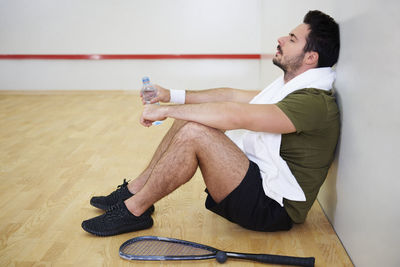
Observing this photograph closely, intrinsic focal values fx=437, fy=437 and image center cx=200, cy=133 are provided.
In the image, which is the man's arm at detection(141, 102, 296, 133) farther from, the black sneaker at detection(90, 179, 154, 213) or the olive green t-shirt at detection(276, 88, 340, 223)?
the black sneaker at detection(90, 179, 154, 213)

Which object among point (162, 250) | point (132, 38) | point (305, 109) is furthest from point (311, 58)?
point (132, 38)

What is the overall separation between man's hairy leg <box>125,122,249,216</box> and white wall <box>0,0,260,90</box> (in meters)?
3.97

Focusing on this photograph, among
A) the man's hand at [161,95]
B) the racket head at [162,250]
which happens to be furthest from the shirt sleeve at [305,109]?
the man's hand at [161,95]

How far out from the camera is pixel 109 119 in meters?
4.33

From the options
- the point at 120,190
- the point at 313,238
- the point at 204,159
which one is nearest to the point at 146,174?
the point at 120,190

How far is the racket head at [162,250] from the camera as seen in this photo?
1.74 meters

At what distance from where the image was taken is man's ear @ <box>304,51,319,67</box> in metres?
1.90

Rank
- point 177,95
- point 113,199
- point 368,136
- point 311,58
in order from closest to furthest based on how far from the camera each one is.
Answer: point 368,136 → point 311,58 → point 113,199 → point 177,95

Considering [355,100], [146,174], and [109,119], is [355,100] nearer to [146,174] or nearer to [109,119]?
[146,174]

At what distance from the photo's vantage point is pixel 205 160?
1811 millimetres

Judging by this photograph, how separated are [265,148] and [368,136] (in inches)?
17.7

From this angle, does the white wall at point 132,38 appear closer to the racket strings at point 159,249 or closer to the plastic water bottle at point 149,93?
the plastic water bottle at point 149,93

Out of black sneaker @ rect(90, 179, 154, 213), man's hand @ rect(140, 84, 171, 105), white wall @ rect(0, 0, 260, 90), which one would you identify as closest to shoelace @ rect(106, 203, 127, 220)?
black sneaker @ rect(90, 179, 154, 213)

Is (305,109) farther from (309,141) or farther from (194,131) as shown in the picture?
(194,131)
